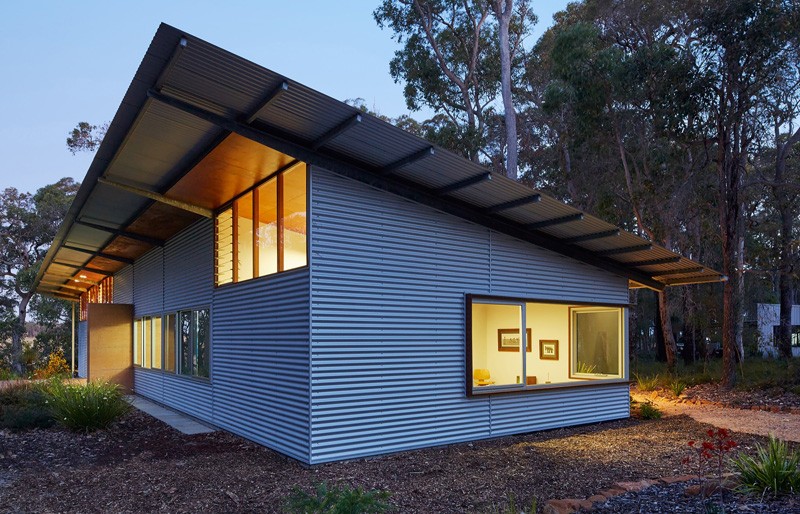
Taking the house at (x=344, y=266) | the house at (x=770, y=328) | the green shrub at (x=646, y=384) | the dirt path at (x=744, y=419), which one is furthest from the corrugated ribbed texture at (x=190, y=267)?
the house at (x=770, y=328)

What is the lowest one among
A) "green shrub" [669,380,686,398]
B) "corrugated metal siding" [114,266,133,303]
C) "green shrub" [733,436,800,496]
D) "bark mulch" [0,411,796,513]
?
"green shrub" [669,380,686,398]

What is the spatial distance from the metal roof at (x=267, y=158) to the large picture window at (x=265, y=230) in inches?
10.2

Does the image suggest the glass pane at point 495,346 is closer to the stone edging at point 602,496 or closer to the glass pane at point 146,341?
the stone edging at point 602,496

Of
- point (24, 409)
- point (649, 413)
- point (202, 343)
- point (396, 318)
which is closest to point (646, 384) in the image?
point (649, 413)

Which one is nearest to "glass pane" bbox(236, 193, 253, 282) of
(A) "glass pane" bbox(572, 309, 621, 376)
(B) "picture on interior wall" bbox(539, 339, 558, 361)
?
(A) "glass pane" bbox(572, 309, 621, 376)

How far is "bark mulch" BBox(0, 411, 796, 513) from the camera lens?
5.71 metres

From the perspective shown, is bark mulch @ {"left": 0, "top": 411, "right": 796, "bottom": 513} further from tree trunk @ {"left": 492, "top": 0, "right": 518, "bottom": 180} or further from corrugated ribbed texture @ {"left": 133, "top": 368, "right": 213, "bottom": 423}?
tree trunk @ {"left": 492, "top": 0, "right": 518, "bottom": 180}

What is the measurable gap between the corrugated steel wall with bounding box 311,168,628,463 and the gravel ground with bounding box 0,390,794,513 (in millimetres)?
340

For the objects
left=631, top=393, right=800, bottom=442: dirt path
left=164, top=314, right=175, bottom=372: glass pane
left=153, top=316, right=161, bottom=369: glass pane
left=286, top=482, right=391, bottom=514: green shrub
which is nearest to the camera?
Answer: left=286, top=482, right=391, bottom=514: green shrub

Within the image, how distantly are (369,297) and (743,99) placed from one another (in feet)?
39.0

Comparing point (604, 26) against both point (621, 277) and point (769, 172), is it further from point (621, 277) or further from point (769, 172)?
point (621, 277)

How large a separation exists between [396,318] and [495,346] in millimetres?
4163

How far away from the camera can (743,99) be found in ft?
49.3

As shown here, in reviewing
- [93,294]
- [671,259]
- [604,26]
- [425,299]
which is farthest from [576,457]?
[93,294]
